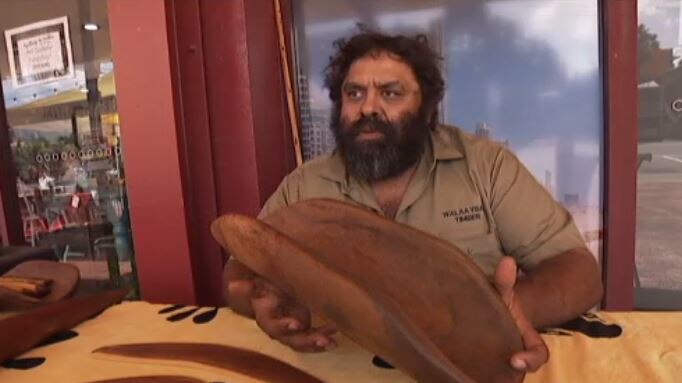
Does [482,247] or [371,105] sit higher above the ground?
[371,105]

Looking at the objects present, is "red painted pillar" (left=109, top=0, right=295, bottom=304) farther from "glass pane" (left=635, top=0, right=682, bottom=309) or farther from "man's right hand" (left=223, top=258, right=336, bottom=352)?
"glass pane" (left=635, top=0, right=682, bottom=309)

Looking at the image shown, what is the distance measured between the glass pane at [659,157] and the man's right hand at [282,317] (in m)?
1.49

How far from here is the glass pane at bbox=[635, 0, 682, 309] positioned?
1707 mm

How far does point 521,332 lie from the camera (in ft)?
2.07

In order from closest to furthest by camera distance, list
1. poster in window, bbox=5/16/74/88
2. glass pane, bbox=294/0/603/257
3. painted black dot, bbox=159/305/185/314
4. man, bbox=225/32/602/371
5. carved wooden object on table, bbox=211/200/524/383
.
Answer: carved wooden object on table, bbox=211/200/524/383
man, bbox=225/32/602/371
painted black dot, bbox=159/305/185/314
glass pane, bbox=294/0/603/257
poster in window, bbox=5/16/74/88

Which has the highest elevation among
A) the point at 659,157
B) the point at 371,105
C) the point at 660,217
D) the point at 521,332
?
the point at 371,105

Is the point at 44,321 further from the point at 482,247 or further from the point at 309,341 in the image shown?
the point at 482,247

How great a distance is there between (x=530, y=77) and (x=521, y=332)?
1.42 metres

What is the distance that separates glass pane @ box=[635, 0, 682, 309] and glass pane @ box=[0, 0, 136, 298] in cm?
213

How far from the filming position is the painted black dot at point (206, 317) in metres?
1.02

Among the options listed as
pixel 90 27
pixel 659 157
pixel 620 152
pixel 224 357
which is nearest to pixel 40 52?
pixel 90 27

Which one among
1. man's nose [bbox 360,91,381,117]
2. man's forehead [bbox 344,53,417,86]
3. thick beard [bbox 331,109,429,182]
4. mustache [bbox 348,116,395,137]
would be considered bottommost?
thick beard [bbox 331,109,429,182]

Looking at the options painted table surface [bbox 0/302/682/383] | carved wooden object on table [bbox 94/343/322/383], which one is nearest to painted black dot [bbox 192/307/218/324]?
painted table surface [bbox 0/302/682/383]

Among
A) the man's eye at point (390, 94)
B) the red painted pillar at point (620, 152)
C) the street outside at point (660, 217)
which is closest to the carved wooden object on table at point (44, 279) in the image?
the man's eye at point (390, 94)
